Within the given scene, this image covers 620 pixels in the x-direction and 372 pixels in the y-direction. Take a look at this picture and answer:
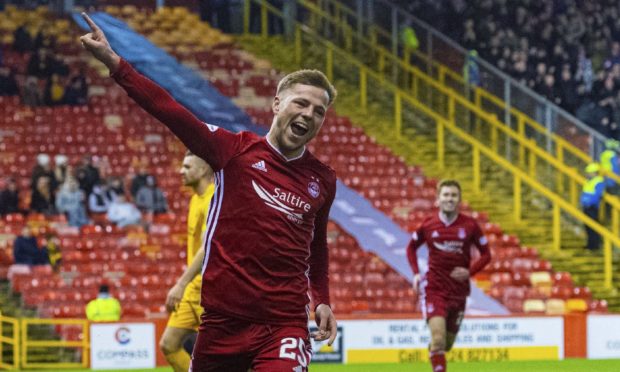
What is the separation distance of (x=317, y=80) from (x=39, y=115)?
67.4 feet

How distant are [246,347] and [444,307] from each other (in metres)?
6.74

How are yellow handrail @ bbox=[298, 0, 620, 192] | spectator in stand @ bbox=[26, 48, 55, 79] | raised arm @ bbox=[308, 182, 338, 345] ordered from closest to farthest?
1. raised arm @ bbox=[308, 182, 338, 345]
2. yellow handrail @ bbox=[298, 0, 620, 192]
3. spectator in stand @ bbox=[26, 48, 55, 79]

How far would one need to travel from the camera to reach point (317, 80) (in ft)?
18.0

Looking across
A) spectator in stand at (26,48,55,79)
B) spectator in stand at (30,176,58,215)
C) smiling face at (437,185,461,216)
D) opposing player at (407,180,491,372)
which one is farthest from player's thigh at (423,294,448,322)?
spectator in stand at (26,48,55,79)

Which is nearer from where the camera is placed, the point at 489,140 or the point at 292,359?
the point at 292,359

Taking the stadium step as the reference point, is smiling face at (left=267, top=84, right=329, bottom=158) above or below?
below

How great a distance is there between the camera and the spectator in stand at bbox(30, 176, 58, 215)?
21391 mm

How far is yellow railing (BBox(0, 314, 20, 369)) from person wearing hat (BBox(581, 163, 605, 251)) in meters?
9.34

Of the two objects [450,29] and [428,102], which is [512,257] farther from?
[450,29]

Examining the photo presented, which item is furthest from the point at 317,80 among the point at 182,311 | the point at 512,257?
the point at 512,257

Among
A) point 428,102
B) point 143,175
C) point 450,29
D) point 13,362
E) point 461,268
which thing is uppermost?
point 450,29

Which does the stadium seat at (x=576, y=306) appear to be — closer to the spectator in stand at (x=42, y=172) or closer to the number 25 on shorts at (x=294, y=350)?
the spectator in stand at (x=42, y=172)

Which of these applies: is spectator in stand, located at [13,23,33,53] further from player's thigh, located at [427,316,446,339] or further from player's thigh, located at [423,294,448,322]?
player's thigh, located at [427,316,446,339]

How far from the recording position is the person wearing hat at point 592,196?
20422 millimetres
